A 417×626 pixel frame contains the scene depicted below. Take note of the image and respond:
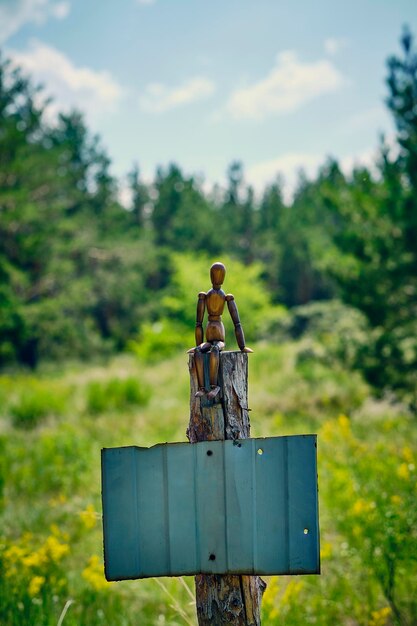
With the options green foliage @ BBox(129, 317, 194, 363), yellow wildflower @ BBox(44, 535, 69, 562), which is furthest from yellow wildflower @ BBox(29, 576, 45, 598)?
green foliage @ BBox(129, 317, 194, 363)

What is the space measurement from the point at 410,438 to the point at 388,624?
364 centimetres

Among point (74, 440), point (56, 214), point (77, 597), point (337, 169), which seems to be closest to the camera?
point (77, 597)

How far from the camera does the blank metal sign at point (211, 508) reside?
203 centimetres

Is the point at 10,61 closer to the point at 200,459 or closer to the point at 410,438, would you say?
the point at 410,438

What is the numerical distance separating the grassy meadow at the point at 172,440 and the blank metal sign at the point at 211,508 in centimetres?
75

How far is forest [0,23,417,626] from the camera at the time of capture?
3871mm

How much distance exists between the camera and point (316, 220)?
35.4m

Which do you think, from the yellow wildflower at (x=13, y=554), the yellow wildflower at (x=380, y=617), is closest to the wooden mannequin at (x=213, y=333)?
the yellow wildflower at (x=380, y=617)

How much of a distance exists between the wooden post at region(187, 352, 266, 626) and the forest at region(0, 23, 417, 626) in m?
0.58

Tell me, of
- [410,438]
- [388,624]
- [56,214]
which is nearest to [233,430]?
[388,624]

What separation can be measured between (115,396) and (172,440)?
10.6ft

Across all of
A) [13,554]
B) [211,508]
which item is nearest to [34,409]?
[13,554]

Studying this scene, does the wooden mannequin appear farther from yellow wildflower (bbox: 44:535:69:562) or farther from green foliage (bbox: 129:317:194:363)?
green foliage (bbox: 129:317:194:363)

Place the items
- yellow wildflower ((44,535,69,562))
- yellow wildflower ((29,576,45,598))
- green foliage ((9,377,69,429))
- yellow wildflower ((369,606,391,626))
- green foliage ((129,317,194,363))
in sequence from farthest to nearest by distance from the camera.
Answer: green foliage ((129,317,194,363))
green foliage ((9,377,69,429))
yellow wildflower ((44,535,69,562))
yellow wildflower ((29,576,45,598))
yellow wildflower ((369,606,391,626))
